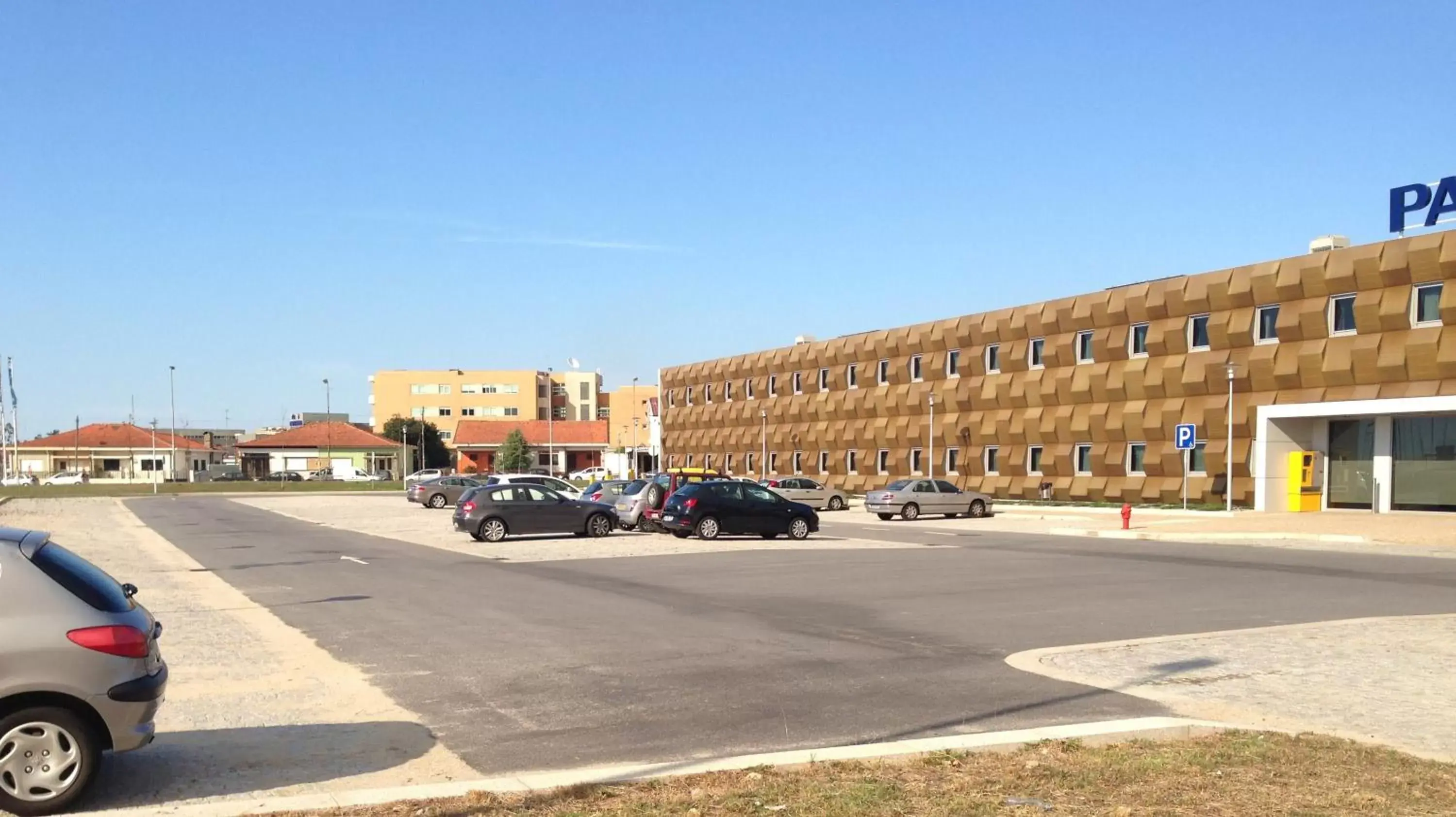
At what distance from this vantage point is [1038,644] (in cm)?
1297

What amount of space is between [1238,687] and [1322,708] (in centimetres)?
94

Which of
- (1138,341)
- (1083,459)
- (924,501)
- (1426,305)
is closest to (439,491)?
(924,501)

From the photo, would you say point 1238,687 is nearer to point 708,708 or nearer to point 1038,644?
point 1038,644

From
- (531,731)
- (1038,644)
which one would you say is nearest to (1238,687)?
(1038,644)

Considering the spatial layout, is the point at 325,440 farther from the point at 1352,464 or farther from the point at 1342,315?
the point at 1352,464

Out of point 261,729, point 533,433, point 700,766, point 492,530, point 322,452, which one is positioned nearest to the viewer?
point 700,766

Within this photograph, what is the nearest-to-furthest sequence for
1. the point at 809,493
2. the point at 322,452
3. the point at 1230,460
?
the point at 1230,460 → the point at 809,493 → the point at 322,452

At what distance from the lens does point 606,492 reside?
39.4m

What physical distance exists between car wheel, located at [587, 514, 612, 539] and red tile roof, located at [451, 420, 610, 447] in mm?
100143

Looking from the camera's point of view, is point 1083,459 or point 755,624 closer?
point 755,624

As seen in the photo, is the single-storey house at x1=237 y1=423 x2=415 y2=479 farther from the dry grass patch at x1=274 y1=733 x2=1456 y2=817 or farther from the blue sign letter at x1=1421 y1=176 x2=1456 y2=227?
the dry grass patch at x1=274 y1=733 x2=1456 y2=817

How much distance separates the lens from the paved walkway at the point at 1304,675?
8.81m

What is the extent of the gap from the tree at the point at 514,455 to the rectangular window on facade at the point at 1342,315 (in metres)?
88.0

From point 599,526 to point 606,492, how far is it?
7.06 m
